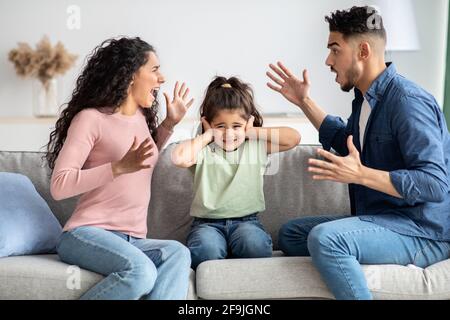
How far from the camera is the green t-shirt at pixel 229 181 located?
2.26 metres

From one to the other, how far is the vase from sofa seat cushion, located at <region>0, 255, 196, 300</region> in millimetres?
2588

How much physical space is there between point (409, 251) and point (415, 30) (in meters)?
2.25

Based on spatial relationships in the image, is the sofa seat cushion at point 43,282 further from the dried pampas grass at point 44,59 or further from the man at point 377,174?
the dried pampas grass at point 44,59

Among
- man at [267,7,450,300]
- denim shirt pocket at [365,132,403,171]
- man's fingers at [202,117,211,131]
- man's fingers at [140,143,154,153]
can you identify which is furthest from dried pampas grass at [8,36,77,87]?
denim shirt pocket at [365,132,403,171]

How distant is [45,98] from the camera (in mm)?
4410

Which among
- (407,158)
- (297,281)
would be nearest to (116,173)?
(297,281)

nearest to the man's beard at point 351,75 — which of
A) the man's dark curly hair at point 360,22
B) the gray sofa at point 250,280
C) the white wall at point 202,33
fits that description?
→ the man's dark curly hair at point 360,22

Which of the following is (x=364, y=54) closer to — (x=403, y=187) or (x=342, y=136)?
(x=342, y=136)

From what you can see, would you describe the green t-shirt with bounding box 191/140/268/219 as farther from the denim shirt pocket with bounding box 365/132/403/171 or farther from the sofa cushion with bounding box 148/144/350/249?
the denim shirt pocket with bounding box 365/132/403/171

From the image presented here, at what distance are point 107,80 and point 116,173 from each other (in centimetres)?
41

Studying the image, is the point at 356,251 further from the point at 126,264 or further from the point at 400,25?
the point at 400,25

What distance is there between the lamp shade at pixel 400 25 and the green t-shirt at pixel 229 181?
71.3 inches

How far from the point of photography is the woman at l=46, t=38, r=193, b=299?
1890mm
